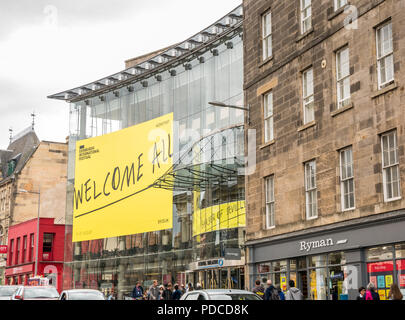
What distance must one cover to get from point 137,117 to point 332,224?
3374 centimetres

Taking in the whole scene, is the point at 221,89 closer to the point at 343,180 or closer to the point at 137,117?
the point at 137,117

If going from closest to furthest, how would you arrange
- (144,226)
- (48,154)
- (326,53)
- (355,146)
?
(355,146)
(326,53)
(144,226)
(48,154)

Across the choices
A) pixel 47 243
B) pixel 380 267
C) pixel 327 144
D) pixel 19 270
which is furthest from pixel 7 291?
pixel 19 270

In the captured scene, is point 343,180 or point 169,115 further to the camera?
point 169,115

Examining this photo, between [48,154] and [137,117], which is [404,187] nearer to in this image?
[137,117]

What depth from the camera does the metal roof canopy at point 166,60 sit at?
44.8 metres

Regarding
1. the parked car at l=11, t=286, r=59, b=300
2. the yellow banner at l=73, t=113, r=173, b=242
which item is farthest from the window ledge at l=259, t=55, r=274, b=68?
the yellow banner at l=73, t=113, r=173, b=242

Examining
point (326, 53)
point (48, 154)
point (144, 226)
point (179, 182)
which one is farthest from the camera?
point (48, 154)

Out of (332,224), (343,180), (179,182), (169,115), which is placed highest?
(169,115)

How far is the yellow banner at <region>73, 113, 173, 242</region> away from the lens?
48.5 meters

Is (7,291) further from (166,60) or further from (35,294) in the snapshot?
(166,60)

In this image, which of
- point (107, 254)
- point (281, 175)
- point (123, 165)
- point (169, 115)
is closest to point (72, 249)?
point (107, 254)

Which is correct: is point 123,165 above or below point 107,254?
above

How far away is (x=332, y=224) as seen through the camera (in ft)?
73.5
